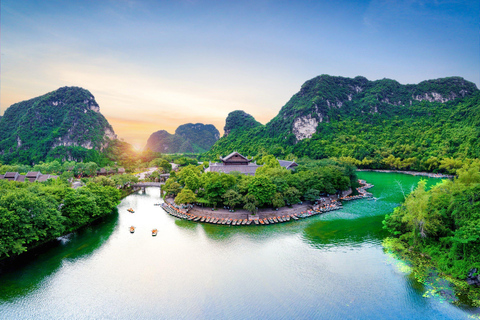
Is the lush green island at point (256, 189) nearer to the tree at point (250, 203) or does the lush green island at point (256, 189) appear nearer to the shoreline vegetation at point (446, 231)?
the tree at point (250, 203)

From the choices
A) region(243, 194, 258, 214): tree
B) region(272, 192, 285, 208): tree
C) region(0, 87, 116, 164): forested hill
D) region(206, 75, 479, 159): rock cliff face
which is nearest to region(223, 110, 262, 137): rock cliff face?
region(206, 75, 479, 159): rock cliff face

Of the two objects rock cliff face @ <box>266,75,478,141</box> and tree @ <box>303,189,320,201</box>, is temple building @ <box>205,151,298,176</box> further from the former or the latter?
rock cliff face @ <box>266,75,478,141</box>

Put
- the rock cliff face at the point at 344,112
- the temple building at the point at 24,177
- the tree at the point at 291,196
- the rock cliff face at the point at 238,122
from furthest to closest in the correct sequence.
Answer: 1. the rock cliff face at the point at 238,122
2. the rock cliff face at the point at 344,112
3. the temple building at the point at 24,177
4. the tree at the point at 291,196

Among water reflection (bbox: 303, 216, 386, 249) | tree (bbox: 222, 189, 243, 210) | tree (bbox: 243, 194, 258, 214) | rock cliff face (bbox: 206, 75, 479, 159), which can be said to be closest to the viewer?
water reflection (bbox: 303, 216, 386, 249)

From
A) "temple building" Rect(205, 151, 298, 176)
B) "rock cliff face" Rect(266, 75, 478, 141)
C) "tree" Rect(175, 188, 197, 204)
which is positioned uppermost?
"rock cliff face" Rect(266, 75, 478, 141)

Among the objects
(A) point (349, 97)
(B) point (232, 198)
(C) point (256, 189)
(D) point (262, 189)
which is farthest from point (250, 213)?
(A) point (349, 97)

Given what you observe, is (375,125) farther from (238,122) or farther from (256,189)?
(256,189)

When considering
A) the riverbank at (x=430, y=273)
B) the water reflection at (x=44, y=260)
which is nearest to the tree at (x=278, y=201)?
the riverbank at (x=430, y=273)
